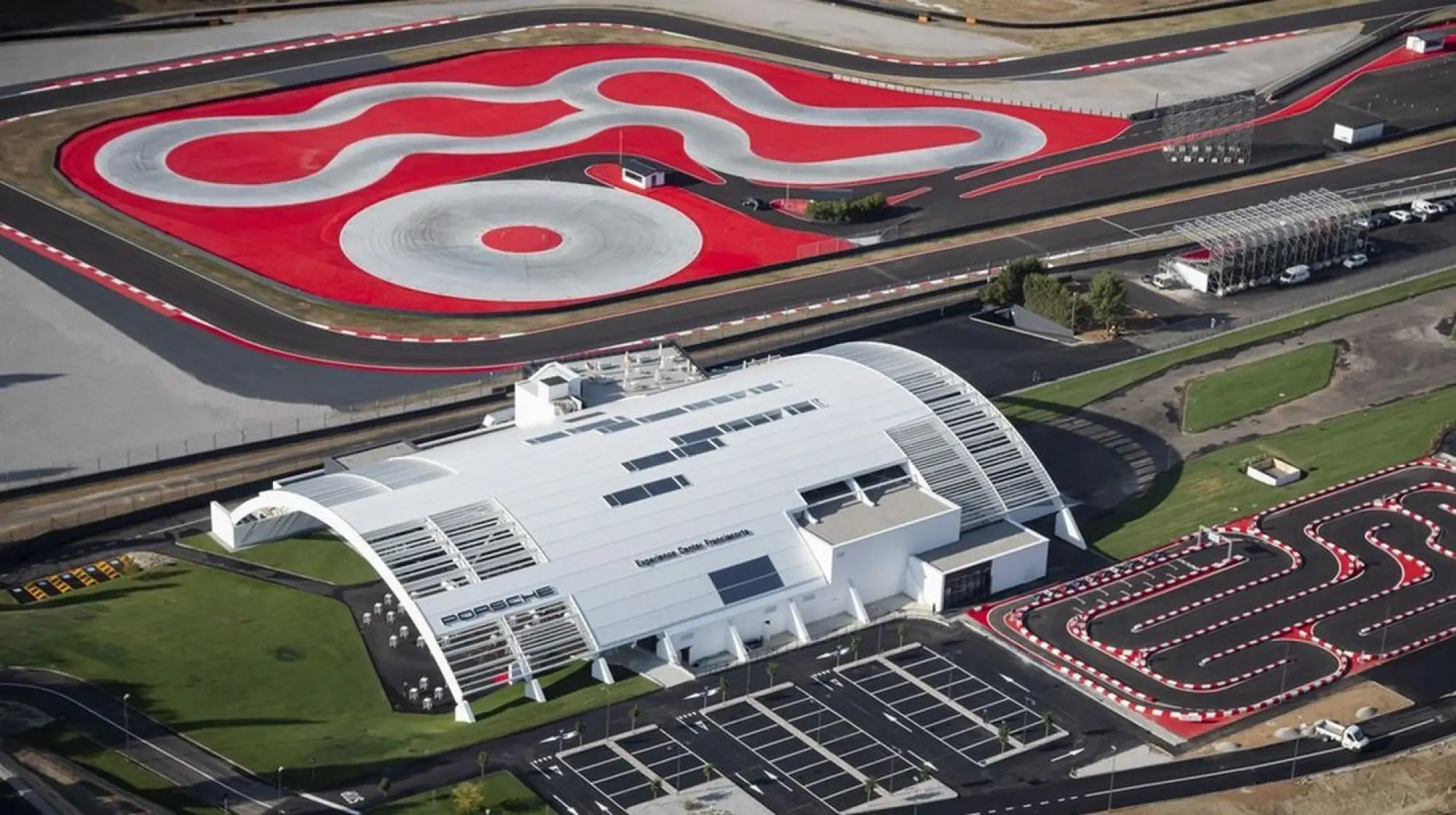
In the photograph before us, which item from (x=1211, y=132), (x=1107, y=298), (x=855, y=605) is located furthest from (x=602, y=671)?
(x=1211, y=132)

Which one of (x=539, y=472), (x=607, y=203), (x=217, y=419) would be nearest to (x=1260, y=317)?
(x=607, y=203)

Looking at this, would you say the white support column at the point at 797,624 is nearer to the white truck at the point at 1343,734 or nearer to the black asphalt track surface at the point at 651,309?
the white truck at the point at 1343,734

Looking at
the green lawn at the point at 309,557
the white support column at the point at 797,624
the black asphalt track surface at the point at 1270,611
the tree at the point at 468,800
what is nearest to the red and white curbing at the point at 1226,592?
the black asphalt track surface at the point at 1270,611

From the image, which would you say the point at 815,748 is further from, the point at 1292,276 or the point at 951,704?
the point at 1292,276

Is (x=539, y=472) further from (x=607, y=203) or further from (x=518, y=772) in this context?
(x=607, y=203)

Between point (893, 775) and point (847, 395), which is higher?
point (847, 395)

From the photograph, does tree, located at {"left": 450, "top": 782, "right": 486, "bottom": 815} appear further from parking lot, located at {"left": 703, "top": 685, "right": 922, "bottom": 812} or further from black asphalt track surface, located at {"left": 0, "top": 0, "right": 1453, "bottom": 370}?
black asphalt track surface, located at {"left": 0, "top": 0, "right": 1453, "bottom": 370}
